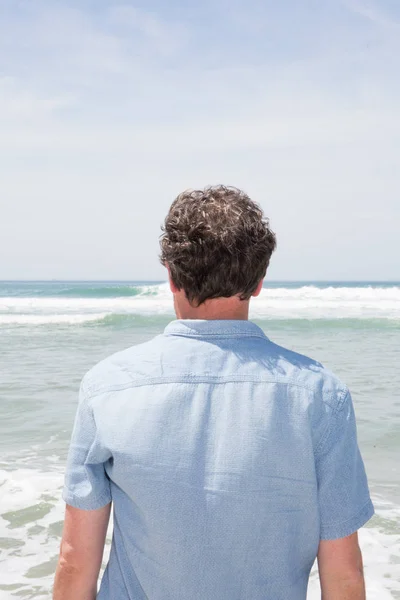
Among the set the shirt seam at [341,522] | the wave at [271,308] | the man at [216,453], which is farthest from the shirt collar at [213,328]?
the wave at [271,308]

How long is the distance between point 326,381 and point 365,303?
29.0 m

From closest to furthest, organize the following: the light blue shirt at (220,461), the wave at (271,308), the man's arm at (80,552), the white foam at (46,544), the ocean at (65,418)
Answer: the light blue shirt at (220,461) → the man's arm at (80,552) → the white foam at (46,544) → the ocean at (65,418) → the wave at (271,308)

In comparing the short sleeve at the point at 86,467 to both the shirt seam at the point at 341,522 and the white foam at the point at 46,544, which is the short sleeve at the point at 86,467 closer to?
the shirt seam at the point at 341,522

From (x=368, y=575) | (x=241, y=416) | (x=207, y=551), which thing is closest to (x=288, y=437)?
(x=241, y=416)

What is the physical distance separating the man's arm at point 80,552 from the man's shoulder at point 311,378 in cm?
52

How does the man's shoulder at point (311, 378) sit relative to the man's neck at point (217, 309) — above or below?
below

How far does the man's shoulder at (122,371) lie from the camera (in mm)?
1401

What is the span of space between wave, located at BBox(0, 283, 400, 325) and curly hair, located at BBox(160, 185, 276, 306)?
18.8 m

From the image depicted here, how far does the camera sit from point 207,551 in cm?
137

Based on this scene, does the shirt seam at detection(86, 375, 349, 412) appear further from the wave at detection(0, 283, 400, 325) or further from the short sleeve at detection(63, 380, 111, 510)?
the wave at detection(0, 283, 400, 325)

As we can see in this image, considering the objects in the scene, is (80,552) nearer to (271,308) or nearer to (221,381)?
Answer: (221,381)

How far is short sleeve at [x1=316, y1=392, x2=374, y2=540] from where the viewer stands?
53.9 inches

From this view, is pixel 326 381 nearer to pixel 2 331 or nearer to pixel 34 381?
pixel 34 381

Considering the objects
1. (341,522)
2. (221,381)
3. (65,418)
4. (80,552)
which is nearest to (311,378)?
(221,381)
